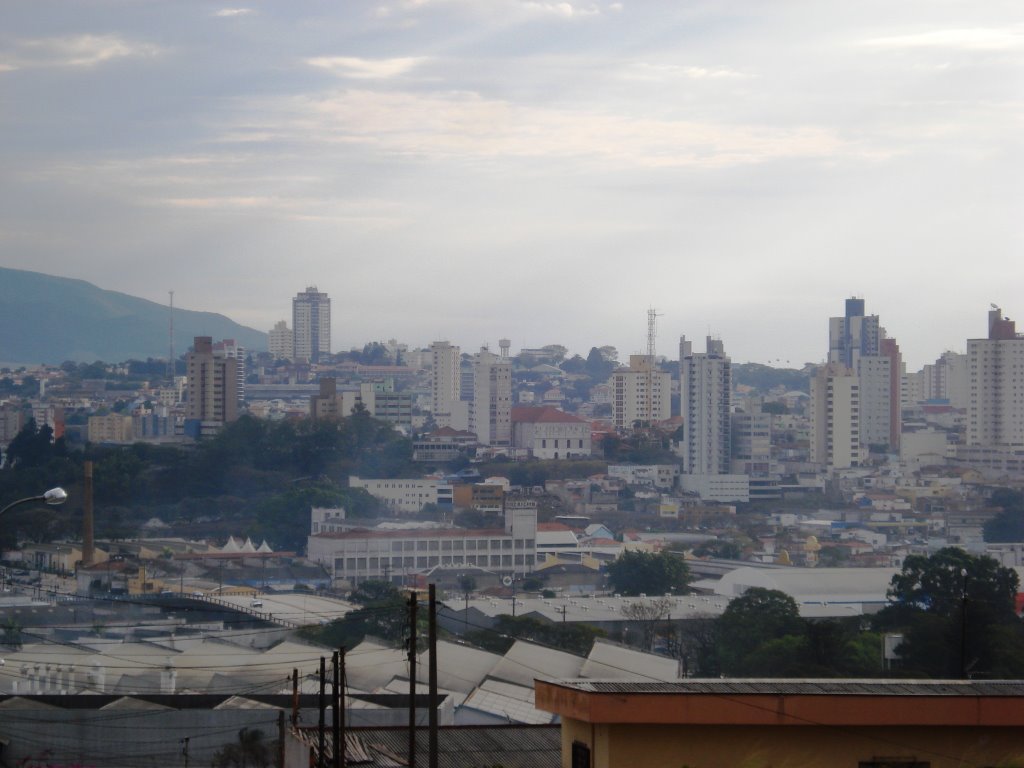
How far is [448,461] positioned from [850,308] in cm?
2975

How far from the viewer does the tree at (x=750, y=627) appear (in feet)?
66.6

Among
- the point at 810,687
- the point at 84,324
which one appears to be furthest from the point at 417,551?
the point at 84,324

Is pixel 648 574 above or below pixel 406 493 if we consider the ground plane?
below

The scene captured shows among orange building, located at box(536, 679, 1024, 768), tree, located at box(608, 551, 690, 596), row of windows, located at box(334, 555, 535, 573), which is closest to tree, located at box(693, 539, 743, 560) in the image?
row of windows, located at box(334, 555, 535, 573)

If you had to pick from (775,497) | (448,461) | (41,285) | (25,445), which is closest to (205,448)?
(25,445)

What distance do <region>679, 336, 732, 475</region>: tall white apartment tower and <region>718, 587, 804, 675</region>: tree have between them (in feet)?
106

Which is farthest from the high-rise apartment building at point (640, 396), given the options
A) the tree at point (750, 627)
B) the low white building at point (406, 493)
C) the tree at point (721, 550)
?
the tree at point (750, 627)

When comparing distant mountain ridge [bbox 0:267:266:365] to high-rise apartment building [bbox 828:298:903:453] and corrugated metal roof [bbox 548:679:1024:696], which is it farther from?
corrugated metal roof [bbox 548:679:1024:696]

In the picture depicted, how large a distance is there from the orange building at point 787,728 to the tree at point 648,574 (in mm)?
27523

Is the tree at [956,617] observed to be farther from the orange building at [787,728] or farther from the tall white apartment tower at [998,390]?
the tall white apartment tower at [998,390]

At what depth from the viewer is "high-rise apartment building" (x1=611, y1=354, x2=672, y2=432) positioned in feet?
224

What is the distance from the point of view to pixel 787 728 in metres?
4.88

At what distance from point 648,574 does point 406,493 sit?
16.4 meters

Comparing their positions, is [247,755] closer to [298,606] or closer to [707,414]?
[298,606]
